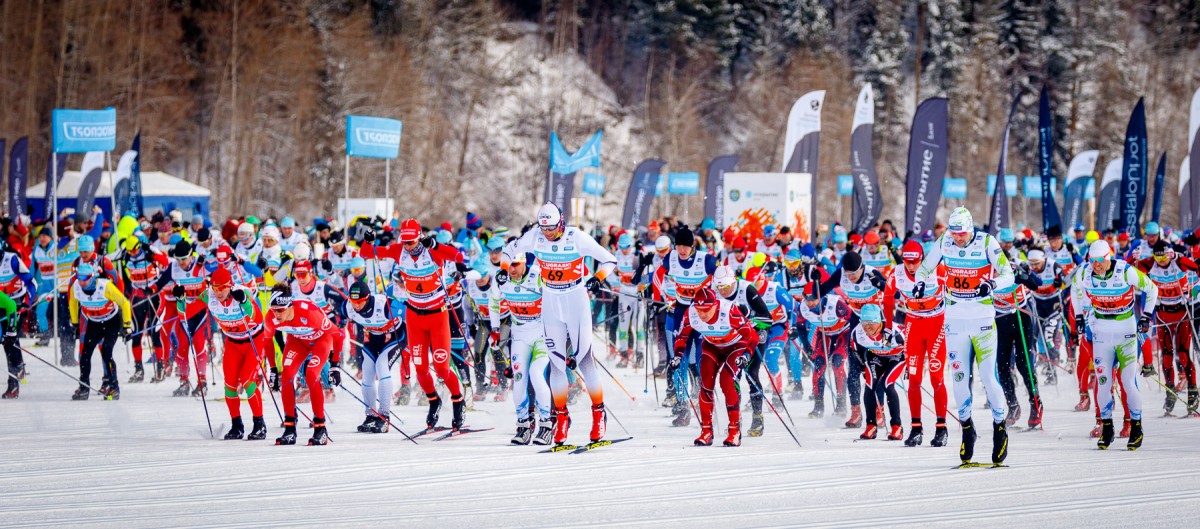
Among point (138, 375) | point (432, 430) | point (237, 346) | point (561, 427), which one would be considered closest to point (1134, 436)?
point (561, 427)

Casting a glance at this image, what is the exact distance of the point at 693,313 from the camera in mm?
11344

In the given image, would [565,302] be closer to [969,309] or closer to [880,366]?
[880,366]

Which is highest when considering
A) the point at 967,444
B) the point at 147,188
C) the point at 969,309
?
the point at 147,188

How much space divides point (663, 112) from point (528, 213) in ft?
28.7

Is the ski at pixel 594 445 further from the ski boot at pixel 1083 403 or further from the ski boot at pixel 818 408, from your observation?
the ski boot at pixel 1083 403

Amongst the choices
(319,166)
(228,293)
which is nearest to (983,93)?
(319,166)

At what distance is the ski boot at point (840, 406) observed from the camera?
13782 mm

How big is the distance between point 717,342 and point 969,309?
225 centimetres

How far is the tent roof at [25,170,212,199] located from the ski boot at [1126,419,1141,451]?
28.9m

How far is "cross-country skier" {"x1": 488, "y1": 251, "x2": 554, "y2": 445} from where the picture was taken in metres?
11.2

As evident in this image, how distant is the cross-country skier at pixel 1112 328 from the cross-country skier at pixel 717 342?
10.5 feet

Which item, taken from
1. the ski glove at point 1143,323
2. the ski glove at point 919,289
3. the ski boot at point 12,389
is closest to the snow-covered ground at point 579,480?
the ski glove at point 1143,323

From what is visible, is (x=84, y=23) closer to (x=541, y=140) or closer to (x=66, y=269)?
(x=541, y=140)

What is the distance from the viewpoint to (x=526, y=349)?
37.4ft
